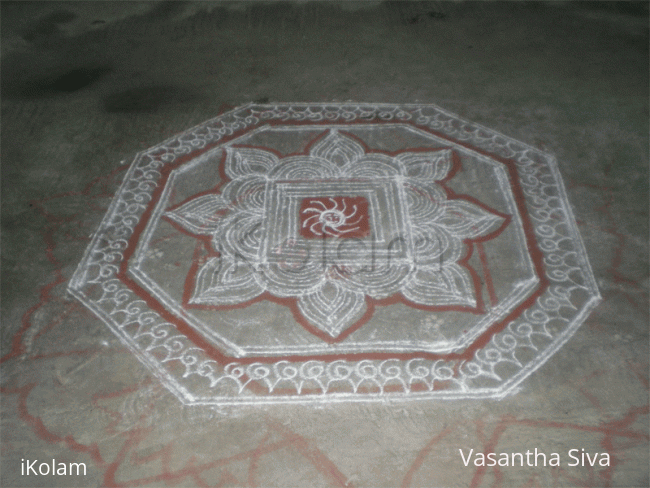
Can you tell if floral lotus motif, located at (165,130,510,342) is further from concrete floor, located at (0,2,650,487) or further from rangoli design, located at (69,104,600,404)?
concrete floor, located at (0,2,650,487)

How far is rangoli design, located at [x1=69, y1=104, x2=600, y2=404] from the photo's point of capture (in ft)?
5.13

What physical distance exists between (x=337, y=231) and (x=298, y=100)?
3.02ft

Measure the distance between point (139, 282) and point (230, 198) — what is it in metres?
0.50

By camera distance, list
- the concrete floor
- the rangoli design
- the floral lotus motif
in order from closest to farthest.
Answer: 1. the concrete floor
2. the rangoli design
3. the floral lotus motif

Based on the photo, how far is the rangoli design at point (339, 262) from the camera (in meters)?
1.56

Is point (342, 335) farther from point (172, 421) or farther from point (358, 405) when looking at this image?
point (172, 421)

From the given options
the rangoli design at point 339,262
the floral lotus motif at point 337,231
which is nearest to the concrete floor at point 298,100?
the rangoli design at point 339,262

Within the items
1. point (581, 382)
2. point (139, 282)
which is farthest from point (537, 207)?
point (139, 282)

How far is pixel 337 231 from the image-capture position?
195 centimetres

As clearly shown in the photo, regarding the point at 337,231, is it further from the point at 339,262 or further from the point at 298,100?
the point at 298,100

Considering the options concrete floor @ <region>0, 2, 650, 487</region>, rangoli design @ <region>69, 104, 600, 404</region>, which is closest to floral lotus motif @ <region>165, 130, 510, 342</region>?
rangoli design @ <region>69, 104, 600, 404</region>

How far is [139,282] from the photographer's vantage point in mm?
1805

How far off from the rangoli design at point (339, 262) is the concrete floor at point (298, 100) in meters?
0.07

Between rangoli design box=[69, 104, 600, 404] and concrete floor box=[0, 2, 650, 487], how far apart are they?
7 cm
